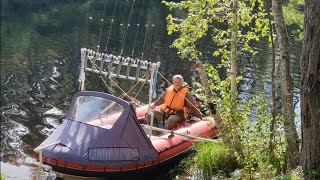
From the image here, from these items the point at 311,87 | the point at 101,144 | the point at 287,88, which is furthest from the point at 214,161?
the point at 311,87

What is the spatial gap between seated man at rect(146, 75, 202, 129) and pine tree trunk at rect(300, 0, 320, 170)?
5223 millimetres

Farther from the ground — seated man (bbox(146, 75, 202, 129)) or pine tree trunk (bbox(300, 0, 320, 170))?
pine tree trunk (bbox(300, 0, 320, 170))

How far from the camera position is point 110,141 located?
8102 mm

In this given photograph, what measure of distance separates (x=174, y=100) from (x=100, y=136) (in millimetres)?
2751

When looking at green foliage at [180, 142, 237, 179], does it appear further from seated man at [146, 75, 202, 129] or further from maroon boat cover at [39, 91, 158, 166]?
seated man at [146, 75, 202, 129]

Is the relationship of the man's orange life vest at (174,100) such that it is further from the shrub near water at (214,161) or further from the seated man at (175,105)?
the shrub near water at (214,161)

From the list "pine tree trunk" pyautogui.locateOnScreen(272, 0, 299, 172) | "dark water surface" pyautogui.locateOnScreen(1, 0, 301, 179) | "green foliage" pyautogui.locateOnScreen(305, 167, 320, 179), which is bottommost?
"dark water surface" pyautogui.locateOnScreen(1, 0, 301, 179)

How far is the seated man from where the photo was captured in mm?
10273

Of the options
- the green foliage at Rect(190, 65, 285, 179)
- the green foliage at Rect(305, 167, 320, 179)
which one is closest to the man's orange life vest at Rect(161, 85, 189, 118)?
the green foliage at Rect(190, 65, 285, 179)

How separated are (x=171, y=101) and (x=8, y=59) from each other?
46.1 ft

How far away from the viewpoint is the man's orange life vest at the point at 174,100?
1028 centimetres

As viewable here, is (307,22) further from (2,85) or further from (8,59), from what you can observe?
(8,59)

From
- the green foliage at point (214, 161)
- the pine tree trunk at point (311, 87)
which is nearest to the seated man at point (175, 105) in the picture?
the green foliage at point (214, 161)

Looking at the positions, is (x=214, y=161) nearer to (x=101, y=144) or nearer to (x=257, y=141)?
(x=257, y=141)
